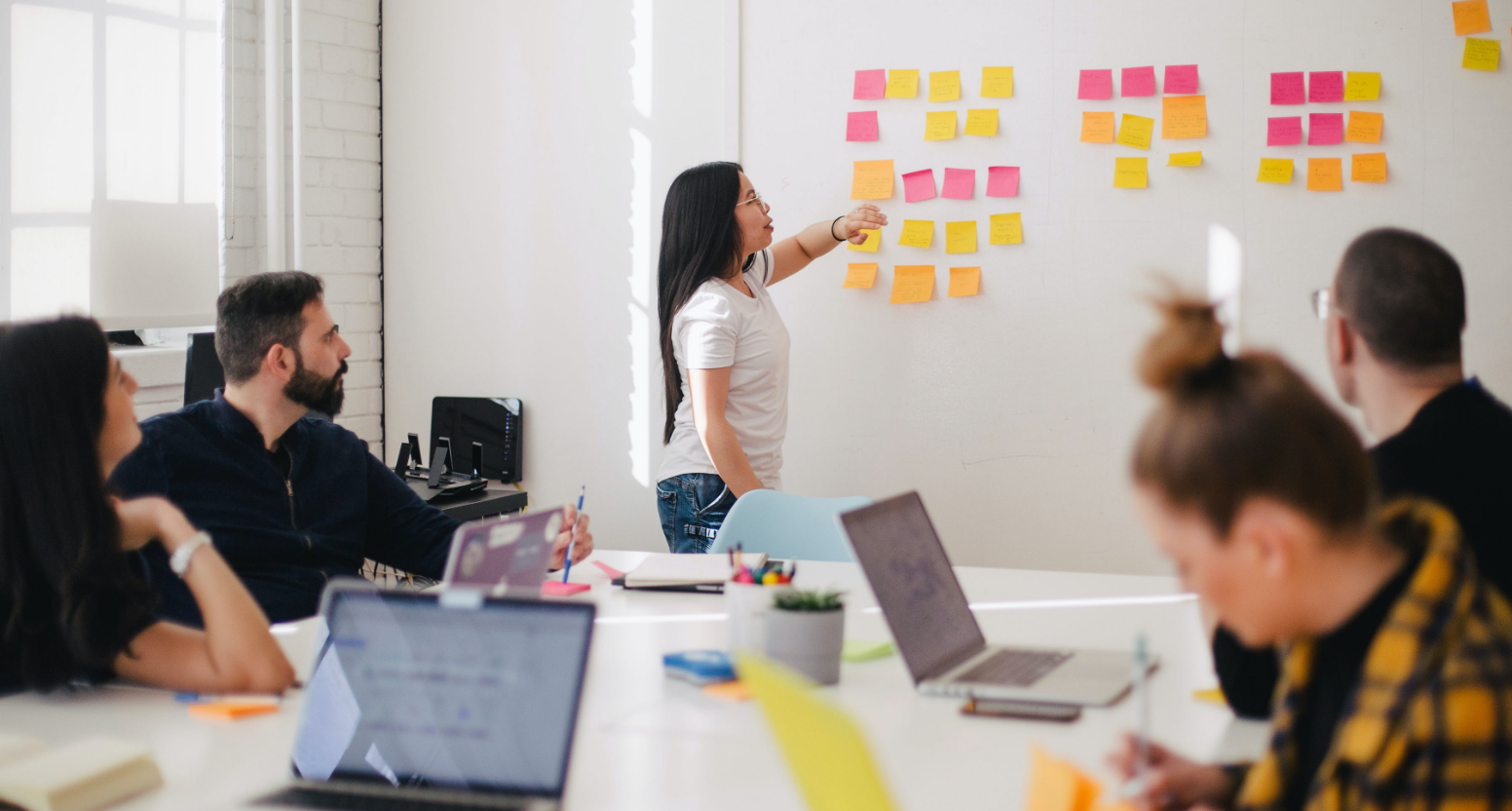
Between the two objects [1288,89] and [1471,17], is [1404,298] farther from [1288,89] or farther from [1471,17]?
[1471,17]

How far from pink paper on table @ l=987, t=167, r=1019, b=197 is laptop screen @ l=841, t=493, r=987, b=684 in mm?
1823

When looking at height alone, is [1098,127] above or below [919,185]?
above

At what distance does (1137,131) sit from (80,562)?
2734mm

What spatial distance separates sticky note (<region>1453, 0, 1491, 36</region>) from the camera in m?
2.98

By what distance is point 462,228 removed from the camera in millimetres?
4074

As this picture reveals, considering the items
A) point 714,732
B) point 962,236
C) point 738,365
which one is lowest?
point 714,732

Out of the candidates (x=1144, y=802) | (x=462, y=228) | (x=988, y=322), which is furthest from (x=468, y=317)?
(x=1144, y=802)

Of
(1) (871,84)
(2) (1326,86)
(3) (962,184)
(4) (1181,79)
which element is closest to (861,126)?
(1) (871,84)

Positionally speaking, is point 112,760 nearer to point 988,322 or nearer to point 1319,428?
point 1319,428

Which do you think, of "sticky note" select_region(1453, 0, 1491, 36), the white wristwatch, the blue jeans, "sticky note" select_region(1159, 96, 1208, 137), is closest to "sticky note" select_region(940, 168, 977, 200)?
"sticky note" select_region(1159, 96, 1208, 137)

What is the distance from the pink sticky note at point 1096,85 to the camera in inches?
128

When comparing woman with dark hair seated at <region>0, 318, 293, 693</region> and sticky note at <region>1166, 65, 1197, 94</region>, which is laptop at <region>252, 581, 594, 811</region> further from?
sticky note at <region>1166, 65, 1197, 94</region>

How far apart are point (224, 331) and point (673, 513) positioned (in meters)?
1.16

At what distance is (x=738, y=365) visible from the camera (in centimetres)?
296
